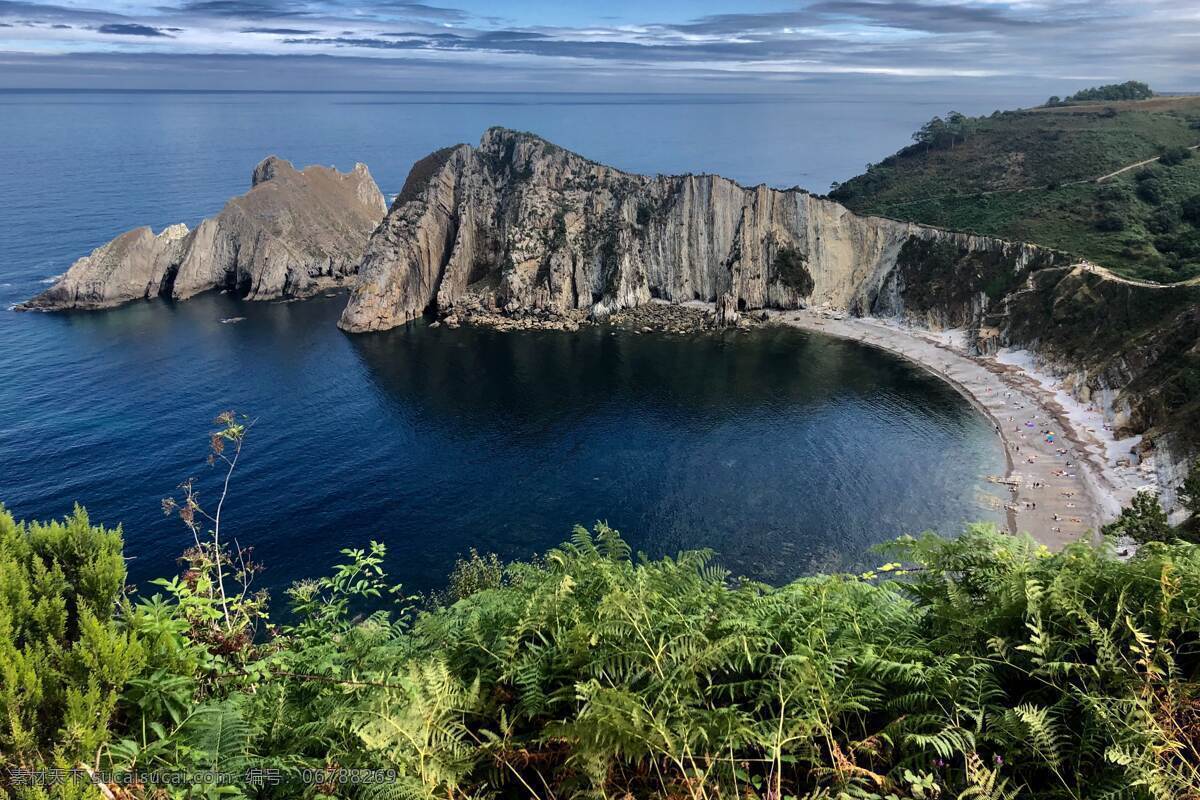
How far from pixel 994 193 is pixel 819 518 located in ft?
291

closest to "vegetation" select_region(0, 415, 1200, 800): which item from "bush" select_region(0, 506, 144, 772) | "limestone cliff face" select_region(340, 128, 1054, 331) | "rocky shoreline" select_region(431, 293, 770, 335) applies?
Answer: "bush" select_region(0, 506, 144, 772)

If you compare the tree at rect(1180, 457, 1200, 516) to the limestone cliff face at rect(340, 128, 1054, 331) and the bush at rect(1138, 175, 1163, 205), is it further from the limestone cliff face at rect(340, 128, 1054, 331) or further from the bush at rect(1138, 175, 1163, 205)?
the bush at rect(1138, 175, 1163, 205)

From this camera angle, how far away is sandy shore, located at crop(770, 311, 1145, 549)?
50.7 meters

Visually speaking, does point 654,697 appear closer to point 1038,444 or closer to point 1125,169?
point 1038,444

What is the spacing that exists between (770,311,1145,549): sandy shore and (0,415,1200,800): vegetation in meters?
39.1

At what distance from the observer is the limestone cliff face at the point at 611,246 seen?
102 metres

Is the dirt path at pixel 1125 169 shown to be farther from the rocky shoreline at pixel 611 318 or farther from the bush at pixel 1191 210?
the rocky shoreline at pixel 611 318

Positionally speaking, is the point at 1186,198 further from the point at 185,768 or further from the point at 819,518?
the point at 185,768

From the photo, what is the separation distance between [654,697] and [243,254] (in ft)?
422

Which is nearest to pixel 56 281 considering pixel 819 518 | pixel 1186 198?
pixel 819 518

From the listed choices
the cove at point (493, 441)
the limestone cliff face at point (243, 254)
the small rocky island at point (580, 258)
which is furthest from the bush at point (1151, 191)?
the limestone cliff face at point (243, 254)

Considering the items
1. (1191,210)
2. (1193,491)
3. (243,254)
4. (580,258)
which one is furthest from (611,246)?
(1193,491)

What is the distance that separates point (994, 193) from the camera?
4392 inches

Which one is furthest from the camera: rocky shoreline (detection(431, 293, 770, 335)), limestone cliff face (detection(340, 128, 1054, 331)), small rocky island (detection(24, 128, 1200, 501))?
limestone cliff face (detection(340, 128, 1054, 331))
